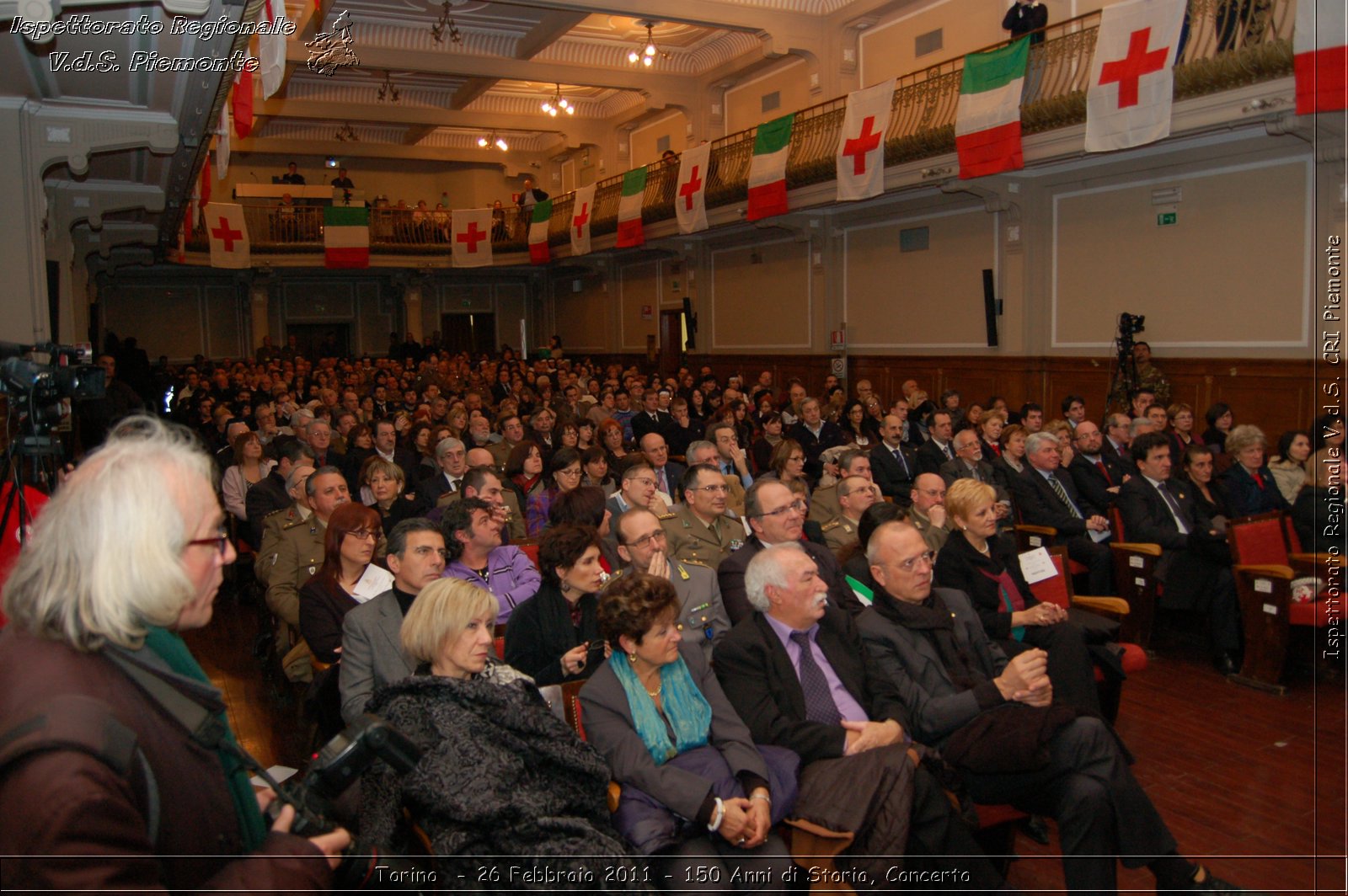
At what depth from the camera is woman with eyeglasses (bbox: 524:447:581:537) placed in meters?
5.09

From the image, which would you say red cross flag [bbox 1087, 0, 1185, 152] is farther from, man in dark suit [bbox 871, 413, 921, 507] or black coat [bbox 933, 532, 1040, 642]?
black coat [bbox 933, 532, 1040, 642]

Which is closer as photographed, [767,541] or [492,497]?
[767,541]

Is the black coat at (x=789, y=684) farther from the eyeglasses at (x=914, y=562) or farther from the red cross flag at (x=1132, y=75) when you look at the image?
the red cross flag at (x=1132, y=75)

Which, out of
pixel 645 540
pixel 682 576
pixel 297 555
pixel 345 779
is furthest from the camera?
pixel 297 555

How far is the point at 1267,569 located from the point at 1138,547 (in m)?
0.64

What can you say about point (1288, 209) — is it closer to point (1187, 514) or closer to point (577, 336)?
point (1187, 514)

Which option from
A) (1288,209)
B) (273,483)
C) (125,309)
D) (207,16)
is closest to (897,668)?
(273,483)

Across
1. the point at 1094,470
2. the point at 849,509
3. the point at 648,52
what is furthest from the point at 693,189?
the point at 849,509

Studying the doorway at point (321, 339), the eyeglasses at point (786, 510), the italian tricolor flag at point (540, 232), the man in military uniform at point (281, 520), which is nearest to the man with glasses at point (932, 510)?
the eyeglasses at point (786, 510)

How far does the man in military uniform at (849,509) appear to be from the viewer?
4.42 meters

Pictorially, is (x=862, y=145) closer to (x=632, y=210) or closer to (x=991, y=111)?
(x=991, y=111)

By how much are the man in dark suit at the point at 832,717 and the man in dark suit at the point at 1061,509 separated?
2881mm

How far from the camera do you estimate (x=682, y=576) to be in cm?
340

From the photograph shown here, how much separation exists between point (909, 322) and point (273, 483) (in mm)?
9363
